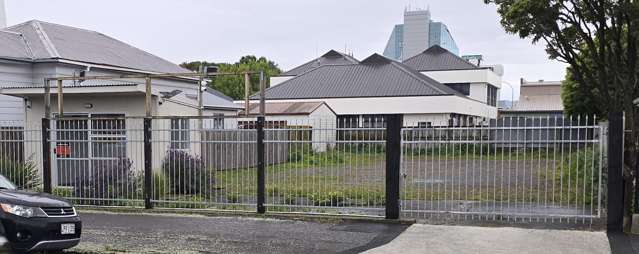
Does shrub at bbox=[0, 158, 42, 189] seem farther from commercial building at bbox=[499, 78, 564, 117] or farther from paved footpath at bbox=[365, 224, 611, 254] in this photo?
commercial building at bbox=[499, 78, 564, 117]

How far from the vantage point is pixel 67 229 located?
7.11 m

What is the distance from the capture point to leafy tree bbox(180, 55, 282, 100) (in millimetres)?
57375

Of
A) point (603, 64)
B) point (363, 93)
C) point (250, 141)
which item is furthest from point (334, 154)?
point (363, 93)

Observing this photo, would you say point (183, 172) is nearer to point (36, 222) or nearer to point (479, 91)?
point (36, 222)

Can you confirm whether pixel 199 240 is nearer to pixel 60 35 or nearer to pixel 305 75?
pixel 60 35

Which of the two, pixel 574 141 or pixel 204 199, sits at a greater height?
pixel 574 141

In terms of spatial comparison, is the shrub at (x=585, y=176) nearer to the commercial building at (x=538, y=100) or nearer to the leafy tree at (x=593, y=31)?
the leafy tree at (x=593, y=31)

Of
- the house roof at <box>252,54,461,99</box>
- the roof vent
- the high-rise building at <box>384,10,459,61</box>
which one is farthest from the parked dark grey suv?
the high-rise building at <box>384,10,459,61</box>

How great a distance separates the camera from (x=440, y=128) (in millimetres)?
9086

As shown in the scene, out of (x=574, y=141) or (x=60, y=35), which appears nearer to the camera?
(x=574, y=141)

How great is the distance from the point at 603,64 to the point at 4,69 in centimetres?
1668

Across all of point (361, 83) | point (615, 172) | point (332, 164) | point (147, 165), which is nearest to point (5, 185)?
point (147, 165)

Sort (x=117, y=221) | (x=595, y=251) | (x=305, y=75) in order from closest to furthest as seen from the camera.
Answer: (x=595, y=251)
(x=117, y=221)
(x=305, y=75)

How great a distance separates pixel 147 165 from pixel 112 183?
57.7 inches
